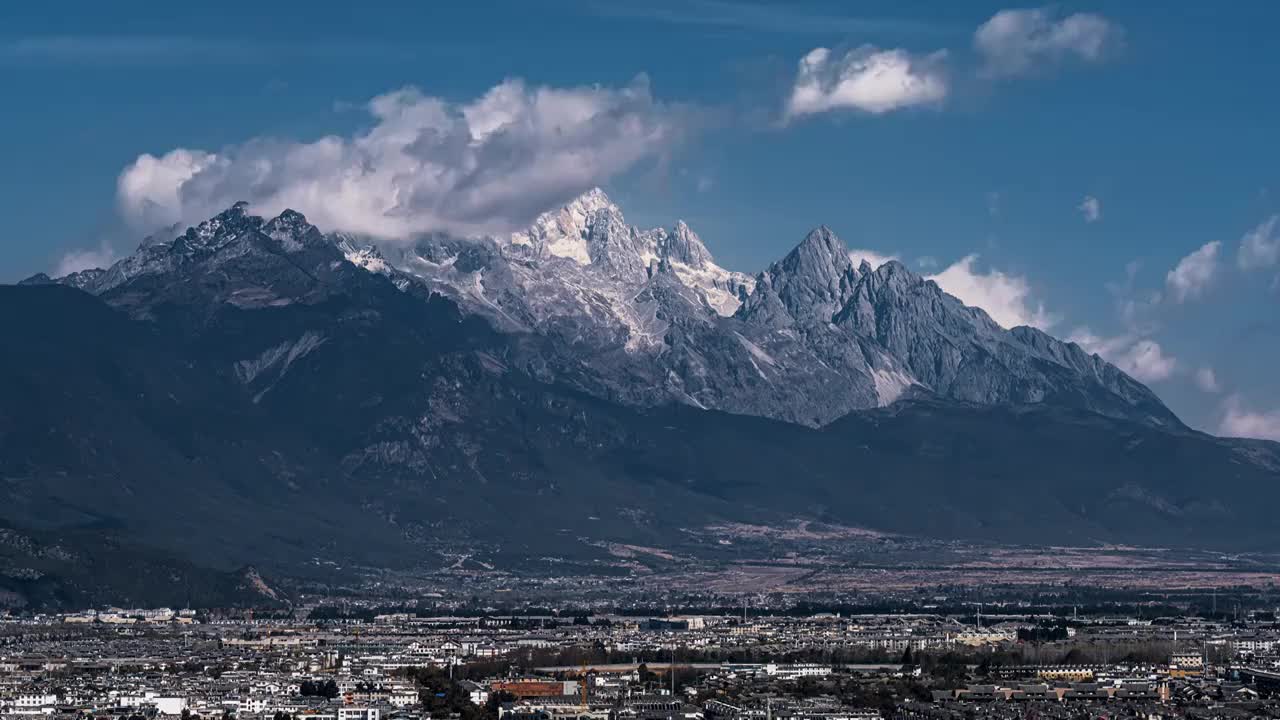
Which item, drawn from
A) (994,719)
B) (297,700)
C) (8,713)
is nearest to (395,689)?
(297,700)

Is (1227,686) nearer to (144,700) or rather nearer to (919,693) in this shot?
(919,693)

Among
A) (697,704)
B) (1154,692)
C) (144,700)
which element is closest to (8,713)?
(144,700)

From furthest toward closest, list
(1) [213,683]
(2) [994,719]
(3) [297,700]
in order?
(1) [213,683] → (3) [297,700] → (2) [994,719]

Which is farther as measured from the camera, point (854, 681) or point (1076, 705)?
point (854, 681)

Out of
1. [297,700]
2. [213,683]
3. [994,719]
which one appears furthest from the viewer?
[213,683]

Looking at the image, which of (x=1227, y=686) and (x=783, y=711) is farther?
(x=1227, y=686)

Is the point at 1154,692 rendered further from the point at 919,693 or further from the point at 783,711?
the point at 783,711

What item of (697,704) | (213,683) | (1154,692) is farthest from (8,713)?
(1154,692)
